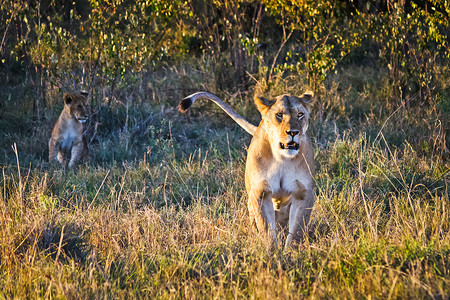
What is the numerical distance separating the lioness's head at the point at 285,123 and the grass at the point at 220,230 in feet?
1.71

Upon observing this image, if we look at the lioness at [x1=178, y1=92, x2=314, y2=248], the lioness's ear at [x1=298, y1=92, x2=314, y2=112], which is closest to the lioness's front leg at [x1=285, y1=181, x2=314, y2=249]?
the lioness at [x1=178, y1=92, x2=314, y2=248]

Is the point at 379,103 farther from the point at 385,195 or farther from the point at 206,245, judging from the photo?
the point at 206,245

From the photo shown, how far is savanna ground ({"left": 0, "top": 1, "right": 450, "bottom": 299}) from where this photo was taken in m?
2.64

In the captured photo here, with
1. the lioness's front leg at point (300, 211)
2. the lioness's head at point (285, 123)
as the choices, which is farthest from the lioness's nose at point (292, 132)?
the lioness's front leg at point (300, 211)

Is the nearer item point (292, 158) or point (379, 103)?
point (292, 158)

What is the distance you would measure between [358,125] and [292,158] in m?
3.57

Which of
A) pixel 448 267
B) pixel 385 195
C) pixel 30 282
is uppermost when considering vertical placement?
pixel 448 267

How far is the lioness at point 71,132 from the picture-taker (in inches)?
256

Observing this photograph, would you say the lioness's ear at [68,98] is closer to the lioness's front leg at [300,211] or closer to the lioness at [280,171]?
the lioness at [280,171]

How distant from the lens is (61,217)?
367 cm

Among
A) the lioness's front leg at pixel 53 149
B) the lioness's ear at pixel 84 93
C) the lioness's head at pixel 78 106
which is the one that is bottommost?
the lioness's front leg at pixel 53 149

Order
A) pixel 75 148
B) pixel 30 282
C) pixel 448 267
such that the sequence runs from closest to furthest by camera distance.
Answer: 1. pixel 448 267
2. pixel 30 282
3. pixel 75 148

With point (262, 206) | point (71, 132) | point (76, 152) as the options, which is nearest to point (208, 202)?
point (262, 206)

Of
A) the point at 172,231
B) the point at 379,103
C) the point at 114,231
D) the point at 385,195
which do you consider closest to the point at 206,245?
the point at 172,231
